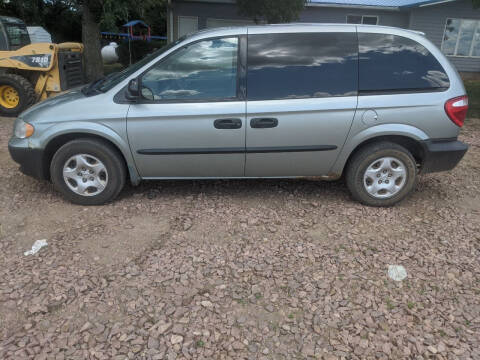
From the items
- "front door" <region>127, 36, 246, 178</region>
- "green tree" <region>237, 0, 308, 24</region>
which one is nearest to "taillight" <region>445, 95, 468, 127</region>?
"front door" <region>127, 36, 246, 178</region>

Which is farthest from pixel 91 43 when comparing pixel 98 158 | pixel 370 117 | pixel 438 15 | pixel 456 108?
pixel 438 15

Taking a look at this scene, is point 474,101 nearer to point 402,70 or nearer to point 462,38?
point 462,38

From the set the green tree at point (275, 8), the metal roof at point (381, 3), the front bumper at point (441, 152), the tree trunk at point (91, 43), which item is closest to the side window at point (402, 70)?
the front bumper at point (441, 152)

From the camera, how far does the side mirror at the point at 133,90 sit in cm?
398

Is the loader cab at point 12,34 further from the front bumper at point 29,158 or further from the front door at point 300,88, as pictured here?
the front door at point 300,88

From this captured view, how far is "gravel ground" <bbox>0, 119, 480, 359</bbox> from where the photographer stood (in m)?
2.59

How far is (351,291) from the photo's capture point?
10.1 ft

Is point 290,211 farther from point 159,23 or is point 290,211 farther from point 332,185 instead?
point 159,23

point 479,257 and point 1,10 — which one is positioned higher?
point 1,10

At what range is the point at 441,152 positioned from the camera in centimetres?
421

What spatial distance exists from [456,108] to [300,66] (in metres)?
1.62

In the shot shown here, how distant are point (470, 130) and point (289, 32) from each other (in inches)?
231

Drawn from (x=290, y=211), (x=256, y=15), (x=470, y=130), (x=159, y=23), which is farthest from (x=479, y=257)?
(x=159, y=23)

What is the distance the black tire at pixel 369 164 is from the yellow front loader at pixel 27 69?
7.20 m
